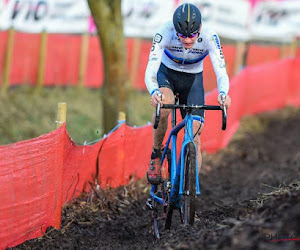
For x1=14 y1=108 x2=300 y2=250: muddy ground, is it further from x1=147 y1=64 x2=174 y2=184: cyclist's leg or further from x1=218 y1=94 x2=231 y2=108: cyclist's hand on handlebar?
x1=218 y1=94 x2=231 y2=108: cyclist's hand on handlebar

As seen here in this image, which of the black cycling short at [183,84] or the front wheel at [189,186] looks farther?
the black cycling short at [183,84]

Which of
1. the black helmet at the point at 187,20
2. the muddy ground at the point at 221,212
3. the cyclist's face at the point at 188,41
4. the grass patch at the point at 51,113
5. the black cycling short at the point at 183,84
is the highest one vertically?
the black helmet at the point at 187,20

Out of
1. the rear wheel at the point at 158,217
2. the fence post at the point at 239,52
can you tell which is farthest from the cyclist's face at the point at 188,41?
the fence post at the point at 239,52

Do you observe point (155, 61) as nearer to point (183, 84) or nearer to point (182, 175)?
point (183, 84)

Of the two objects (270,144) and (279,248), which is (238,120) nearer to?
(270,144)

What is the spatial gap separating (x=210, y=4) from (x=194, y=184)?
13494mm

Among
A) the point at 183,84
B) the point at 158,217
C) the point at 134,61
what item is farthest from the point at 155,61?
the point at 134,61

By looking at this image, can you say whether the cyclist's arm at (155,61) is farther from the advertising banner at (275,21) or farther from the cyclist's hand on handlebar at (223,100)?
the advertising banner at (275,21)

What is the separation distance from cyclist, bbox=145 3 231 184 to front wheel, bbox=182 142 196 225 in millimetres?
297

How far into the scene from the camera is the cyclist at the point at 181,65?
20.0 ft

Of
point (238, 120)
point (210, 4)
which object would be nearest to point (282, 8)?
point (210, 4)

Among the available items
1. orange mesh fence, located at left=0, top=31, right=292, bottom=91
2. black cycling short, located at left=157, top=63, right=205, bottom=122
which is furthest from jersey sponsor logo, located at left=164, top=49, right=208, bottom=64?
orange mesh fence, located at left=0, top=31, right=292, bottom=91

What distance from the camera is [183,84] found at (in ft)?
22.1

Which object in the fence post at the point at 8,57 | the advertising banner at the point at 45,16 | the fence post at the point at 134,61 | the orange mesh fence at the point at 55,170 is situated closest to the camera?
the orange mesh fence at the point at 55,170
